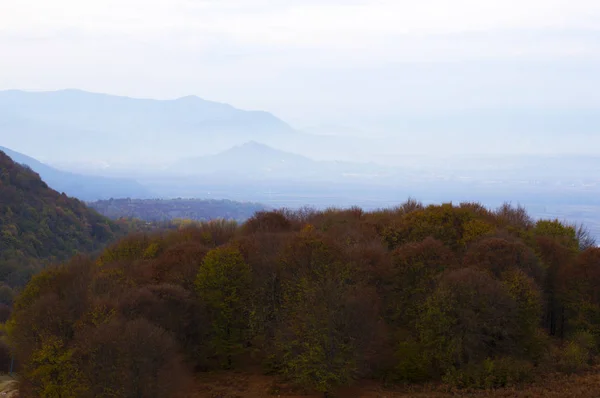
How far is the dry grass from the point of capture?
25906 mm

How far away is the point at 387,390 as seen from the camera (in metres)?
28.4

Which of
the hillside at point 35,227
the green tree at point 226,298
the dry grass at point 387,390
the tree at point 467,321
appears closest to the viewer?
the dry grass at point 387,390

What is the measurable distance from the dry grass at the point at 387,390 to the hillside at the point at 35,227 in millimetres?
48687

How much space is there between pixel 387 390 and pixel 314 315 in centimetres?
561

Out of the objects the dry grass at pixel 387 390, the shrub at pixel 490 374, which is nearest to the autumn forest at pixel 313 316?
the shrub at pixel 490 374

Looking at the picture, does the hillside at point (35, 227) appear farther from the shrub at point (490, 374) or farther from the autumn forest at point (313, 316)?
the shrub at point (490, 374)

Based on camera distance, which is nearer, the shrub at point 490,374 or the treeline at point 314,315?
the treeline at point 314,315

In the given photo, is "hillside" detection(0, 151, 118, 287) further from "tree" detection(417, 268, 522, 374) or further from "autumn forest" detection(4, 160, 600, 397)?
"tree" detection(417, 268, 522, 374)

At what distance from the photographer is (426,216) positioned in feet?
142

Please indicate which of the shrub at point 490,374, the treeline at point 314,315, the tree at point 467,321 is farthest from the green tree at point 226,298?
the shrub at point 490,374

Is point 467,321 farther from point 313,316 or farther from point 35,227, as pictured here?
point 35,227

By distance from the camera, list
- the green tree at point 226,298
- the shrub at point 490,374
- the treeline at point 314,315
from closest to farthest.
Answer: the treeline at point 314,315 < the shrub at point 490,374 < the green tree at point 226,298

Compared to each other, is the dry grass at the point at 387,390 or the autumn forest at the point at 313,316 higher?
the autumn forest at the point at 313,316

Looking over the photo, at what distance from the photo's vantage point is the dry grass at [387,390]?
25906 millimetres
